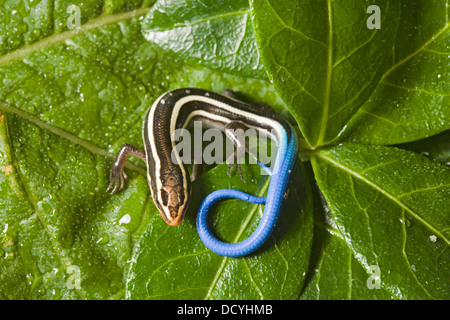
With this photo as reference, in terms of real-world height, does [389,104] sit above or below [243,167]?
above

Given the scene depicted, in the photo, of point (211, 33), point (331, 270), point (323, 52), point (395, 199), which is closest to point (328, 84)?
point (323, 52)

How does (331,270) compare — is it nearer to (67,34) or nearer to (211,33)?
(211,33)

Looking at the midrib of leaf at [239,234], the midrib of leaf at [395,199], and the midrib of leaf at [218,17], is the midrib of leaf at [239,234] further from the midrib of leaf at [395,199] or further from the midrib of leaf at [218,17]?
the midrib of leaf at [218,17]

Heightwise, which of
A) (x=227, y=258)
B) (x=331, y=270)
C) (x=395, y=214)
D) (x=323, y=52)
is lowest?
(x=331, y=270)

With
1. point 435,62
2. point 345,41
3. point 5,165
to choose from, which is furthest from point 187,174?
point 435,62

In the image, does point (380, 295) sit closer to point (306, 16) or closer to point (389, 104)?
point (389, 104)

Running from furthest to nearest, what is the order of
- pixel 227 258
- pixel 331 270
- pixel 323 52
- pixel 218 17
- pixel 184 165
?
pixel 184 165 < pixel 218 17 < pixel 331 270 < pixel 227 258 < pixel 323 52

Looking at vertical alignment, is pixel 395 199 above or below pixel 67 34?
below
